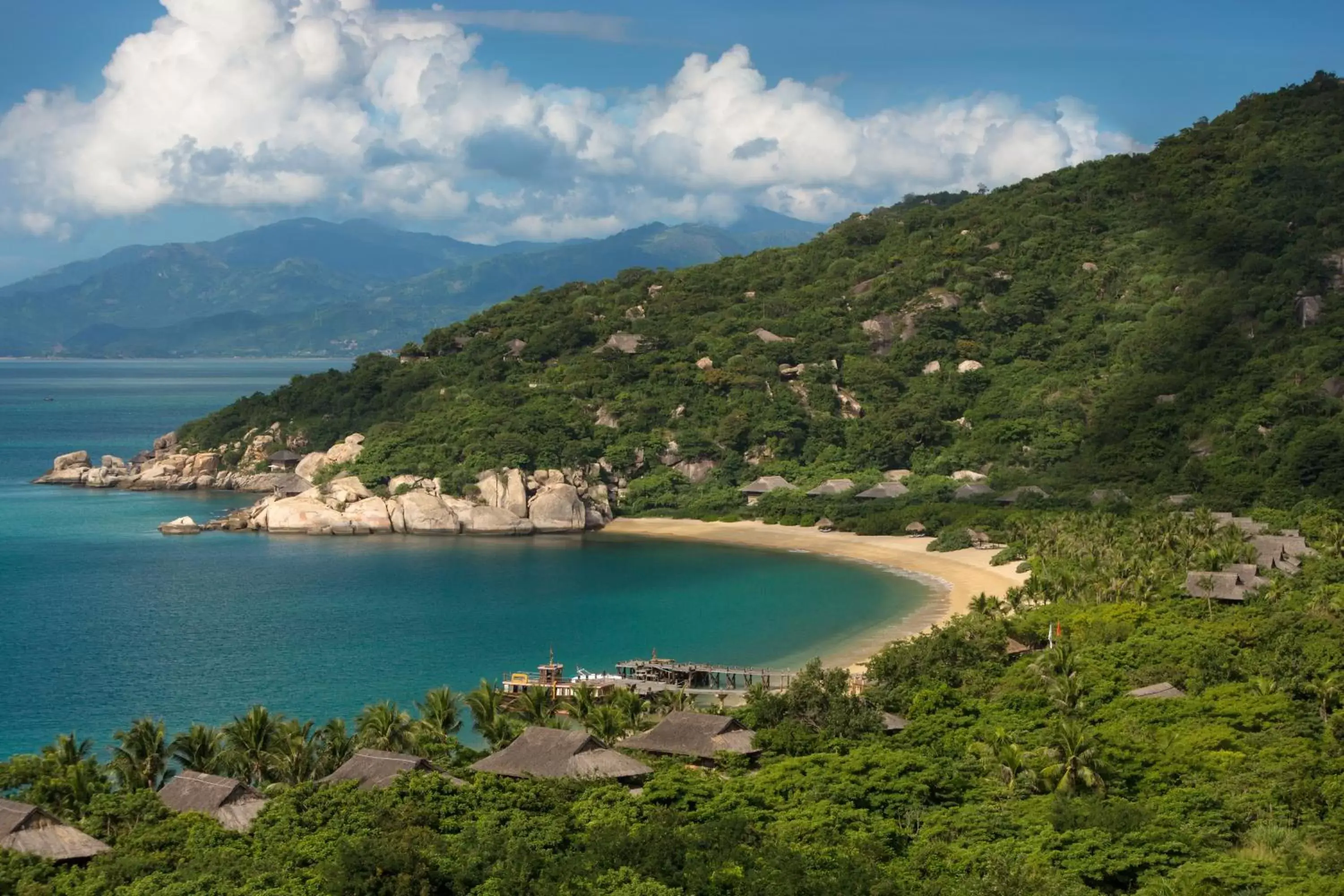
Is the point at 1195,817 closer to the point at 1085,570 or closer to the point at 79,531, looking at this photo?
the point at 1085,570

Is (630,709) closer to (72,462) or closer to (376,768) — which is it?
(376,768)

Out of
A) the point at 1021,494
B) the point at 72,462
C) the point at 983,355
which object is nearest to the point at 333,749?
the point at 1021,494

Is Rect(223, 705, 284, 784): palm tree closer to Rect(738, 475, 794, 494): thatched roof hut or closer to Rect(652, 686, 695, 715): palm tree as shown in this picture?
Rect(652, 686, 695, 715): palm tree

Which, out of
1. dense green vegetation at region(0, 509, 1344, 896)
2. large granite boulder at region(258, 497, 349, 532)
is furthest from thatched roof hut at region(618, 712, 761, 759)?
large granite boulder at region(258, 497, 349, 532)

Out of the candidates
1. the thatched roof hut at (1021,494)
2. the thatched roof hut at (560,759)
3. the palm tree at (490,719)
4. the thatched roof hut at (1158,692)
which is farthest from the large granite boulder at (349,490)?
the thatched roof hut at (1158,692)

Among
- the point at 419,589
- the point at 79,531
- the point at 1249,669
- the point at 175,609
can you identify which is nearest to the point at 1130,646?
the point at 1249,669

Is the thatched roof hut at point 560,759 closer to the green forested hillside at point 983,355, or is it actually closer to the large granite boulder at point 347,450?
the green forested hillside at point 983,355

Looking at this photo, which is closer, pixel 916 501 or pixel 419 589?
pixel 419 589
